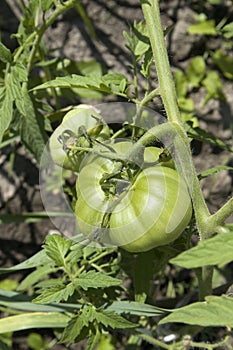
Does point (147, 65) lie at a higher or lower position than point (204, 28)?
higher

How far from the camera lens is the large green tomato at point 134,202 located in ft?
3.09

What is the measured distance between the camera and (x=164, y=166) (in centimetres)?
102

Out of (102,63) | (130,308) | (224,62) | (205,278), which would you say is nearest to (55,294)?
(130,308)

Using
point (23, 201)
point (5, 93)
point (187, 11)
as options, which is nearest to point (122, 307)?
point (5, 93)

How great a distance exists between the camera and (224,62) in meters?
2.23

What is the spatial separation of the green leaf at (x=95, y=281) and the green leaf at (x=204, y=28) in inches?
54.8

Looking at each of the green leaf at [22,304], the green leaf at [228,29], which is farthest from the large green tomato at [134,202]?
the green leaf at [228,29]

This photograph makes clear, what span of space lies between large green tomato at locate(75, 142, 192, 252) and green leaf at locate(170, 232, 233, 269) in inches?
10.9

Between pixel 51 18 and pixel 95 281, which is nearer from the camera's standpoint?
pixel 95 281

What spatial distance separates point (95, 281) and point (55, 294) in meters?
0.08

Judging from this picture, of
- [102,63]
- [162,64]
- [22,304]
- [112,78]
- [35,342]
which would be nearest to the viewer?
[162,64]

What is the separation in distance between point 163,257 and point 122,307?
152mm

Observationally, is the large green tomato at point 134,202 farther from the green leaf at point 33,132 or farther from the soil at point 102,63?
the soil at point 102,63

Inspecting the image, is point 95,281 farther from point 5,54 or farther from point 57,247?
point 5,54
